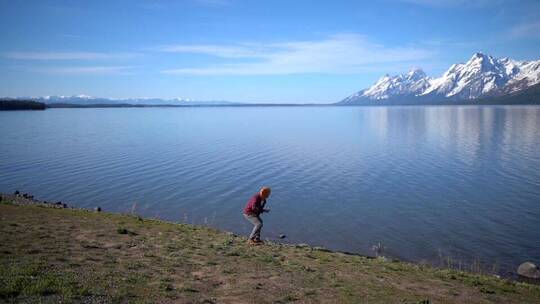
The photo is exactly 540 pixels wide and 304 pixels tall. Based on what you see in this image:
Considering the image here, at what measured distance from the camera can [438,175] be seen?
167 feet

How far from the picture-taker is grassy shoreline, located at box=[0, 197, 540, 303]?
12602 millimetres

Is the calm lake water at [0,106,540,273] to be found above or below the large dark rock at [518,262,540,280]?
above

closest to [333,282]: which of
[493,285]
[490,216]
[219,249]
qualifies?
[219,249]

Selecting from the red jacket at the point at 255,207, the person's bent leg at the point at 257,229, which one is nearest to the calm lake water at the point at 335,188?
the person's bent leg at the point at 257,229

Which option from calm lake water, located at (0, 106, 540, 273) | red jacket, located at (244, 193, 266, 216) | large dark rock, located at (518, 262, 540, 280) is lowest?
large dark rock, located at (518, 262, 540, 280)

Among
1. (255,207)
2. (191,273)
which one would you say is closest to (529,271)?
(255,207)

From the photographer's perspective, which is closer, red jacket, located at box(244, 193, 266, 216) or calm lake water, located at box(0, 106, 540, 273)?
red jacket, located at box(244, 193, 266, 216)

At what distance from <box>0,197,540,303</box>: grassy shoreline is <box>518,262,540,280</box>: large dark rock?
16.7ft

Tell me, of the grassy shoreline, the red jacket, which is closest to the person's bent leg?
the red jacket

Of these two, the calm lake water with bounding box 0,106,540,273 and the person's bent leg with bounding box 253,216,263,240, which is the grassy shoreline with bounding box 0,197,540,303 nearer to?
the person's bent leg with bounding box 253,216,263,240

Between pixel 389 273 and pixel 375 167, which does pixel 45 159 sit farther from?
pixel 389 273

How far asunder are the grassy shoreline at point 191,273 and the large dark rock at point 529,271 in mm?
5081

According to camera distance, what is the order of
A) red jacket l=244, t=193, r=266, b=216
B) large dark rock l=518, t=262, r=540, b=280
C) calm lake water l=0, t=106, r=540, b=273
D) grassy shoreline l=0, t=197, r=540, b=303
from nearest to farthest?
grassy shoreline l=0, t=197, r=540, b=303, red jacket l=244, t=193, r=266, b=216, large dark rock l=518, t=262, r=540, b=280, calm lake water l=0, t=106, r=540, b=273

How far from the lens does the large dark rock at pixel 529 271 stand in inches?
886
